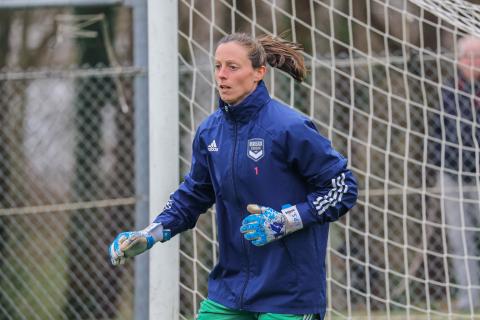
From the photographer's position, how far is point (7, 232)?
6.84 m

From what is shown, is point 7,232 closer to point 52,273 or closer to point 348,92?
point 52,273

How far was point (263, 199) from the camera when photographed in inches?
144

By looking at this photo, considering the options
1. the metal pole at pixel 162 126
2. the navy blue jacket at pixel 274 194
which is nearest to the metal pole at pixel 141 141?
the metal pole at pixel 162 126

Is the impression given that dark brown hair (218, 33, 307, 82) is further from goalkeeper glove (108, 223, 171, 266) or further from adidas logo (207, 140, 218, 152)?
goalkeeper glove (108, 223, 171, 266)

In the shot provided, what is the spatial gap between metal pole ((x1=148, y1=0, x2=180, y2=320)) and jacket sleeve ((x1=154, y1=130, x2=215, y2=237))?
53cm

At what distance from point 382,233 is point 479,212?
2.55ft

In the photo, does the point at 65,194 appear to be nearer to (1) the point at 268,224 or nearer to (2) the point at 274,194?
(2) the point at 274,194

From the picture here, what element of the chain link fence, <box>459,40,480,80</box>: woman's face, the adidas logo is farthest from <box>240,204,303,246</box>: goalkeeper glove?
the chain link fence

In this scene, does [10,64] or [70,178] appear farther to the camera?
[10,64]

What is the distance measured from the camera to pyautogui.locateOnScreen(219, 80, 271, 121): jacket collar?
3.65 meters

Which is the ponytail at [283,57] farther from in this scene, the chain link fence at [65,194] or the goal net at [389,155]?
the chain link fence at [65,194]

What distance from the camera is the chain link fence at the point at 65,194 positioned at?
22.1ft

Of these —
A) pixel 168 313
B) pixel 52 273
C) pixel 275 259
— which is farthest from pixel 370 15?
pixel 275 259

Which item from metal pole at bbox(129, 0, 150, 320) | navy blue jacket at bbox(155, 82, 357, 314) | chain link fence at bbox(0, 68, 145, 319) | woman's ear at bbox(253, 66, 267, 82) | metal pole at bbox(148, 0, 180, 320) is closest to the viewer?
navy blue jacket at bbox(155, 82, 357, 314)
